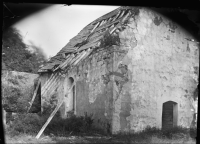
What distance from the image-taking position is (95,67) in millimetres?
9117

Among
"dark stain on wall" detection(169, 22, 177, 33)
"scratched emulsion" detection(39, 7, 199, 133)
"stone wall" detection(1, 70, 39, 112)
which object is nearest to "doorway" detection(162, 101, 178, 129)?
"scratched emulsion" detection(39, 7, 199, 133)

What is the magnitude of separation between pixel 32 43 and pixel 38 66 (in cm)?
175

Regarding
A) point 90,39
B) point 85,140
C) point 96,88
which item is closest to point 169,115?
point 96,88

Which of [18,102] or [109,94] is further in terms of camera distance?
[18,102]

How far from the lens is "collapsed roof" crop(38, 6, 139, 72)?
891 cm

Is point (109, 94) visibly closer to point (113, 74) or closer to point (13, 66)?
point (113, 74)

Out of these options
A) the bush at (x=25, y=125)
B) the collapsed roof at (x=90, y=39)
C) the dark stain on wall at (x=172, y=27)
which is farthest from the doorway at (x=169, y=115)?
the bush at (x=25, y=125)

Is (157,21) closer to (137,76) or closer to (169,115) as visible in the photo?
(137,76)

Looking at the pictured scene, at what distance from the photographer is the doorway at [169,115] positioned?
9375 mm

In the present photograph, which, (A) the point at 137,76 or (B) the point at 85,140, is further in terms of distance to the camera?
(A) the point at 137,76

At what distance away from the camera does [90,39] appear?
10.0 metres

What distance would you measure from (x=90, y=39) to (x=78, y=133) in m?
4.14

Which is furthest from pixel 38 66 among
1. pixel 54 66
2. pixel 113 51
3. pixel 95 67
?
pixel 113 51

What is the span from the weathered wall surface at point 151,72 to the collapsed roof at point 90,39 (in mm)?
394
